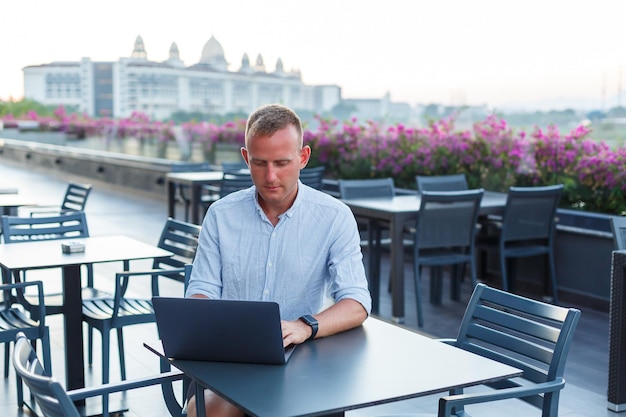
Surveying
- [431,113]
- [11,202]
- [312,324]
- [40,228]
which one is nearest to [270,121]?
[312,324]

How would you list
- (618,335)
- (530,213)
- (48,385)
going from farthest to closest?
(530,213), (618,335), (48,385)

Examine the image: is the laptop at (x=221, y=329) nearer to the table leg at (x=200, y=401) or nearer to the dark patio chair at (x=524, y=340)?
the table leg at (x=200, y=401)

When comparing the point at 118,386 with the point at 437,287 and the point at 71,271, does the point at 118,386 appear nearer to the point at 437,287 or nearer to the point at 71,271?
the point at 71,271

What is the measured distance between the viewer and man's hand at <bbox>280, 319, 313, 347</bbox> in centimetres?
217

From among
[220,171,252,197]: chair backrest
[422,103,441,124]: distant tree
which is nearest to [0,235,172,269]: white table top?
[220,171,252,197]: chair backrest

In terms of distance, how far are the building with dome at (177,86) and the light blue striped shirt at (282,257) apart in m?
8.53

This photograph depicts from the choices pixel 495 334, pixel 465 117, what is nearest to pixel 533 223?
pixel 465 117

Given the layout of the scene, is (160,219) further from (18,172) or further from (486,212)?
(18,172)

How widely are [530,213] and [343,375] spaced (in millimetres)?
4187

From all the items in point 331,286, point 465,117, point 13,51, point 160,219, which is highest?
point 13,51

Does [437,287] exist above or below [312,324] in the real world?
below

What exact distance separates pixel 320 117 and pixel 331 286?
8.37 meters

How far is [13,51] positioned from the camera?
55.1ft

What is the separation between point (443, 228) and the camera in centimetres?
559
